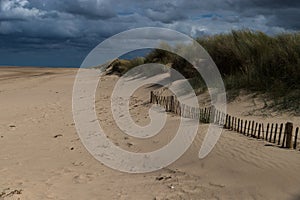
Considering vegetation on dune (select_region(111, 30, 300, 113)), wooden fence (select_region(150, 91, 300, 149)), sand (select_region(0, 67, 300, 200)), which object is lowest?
sand (select_region(0, 67, 300, 200))

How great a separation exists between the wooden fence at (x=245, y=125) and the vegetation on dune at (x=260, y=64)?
2024 millimetres

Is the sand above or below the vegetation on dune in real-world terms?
below

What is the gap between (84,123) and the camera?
11742 mm

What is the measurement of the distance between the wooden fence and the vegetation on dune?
202 cm

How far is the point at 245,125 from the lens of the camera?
316 inches

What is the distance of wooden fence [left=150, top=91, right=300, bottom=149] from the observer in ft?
22.4

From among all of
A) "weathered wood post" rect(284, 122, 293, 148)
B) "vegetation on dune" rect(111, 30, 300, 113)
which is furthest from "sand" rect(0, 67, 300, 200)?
"vegetation on dune" rect(111, 30, 300, 113)

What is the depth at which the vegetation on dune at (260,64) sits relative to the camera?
36.9ft

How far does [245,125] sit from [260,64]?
525 centimetres

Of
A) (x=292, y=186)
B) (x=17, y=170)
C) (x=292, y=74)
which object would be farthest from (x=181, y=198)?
(x=292, y=74)

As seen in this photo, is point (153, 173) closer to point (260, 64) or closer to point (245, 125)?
point (245, 125)

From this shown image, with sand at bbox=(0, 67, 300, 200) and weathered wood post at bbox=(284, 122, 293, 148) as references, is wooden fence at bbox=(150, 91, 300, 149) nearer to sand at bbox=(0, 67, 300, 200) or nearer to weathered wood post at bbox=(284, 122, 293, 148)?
weathered wood post at bbox=(284, 122, 293, 148)

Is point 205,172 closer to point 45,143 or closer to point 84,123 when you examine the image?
point 45,143

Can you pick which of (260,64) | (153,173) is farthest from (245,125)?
(260,64)
